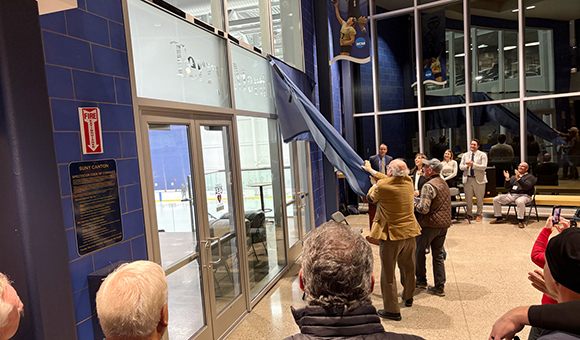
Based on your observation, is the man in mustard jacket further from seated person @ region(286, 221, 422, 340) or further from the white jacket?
the white jacket

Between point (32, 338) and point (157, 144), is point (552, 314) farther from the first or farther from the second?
point (157, 144)

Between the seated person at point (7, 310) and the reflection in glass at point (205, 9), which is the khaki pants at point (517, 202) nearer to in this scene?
the reflection in glass at point (205, 9)

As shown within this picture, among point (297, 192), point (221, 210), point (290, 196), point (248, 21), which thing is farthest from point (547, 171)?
point (221, 210)

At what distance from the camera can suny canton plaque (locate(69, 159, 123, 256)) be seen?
2.01 meters

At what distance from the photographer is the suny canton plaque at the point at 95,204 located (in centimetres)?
201

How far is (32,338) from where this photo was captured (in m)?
1.51

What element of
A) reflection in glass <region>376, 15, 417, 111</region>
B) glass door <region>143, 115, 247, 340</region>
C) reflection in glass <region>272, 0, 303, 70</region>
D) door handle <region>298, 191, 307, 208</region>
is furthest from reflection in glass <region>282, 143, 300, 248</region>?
reflection in glass <region>376, 15, 417, 111</region>

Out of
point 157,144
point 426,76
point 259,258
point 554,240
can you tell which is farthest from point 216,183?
point 426,76

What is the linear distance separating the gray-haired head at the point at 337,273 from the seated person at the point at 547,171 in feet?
28.0

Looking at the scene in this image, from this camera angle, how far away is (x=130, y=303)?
113cm

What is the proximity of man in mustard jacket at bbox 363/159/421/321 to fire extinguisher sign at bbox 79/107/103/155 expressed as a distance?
2421 millimetres

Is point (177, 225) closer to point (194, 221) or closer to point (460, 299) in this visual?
point (194, 221)

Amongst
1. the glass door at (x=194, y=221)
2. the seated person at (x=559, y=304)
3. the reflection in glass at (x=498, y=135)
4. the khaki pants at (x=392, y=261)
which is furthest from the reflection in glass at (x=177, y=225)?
the reflection in glass at (x=498, y=135)

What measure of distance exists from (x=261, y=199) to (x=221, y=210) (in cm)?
98
